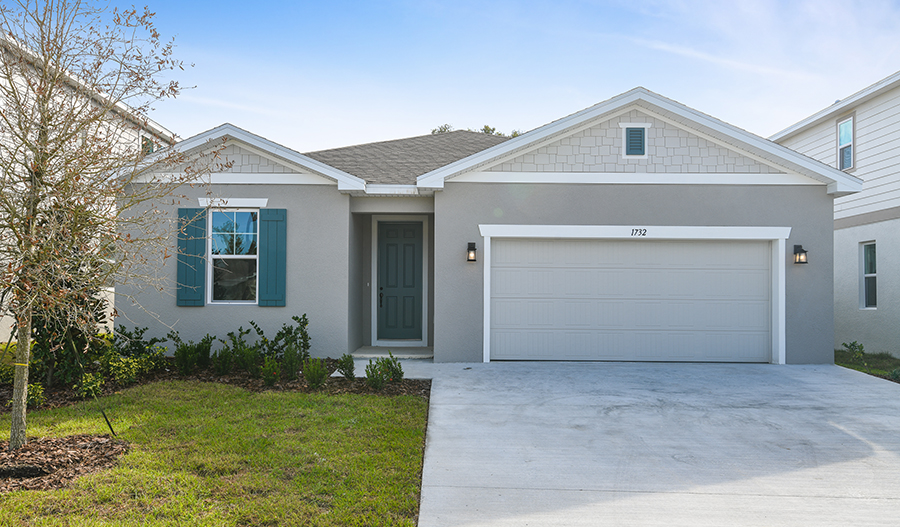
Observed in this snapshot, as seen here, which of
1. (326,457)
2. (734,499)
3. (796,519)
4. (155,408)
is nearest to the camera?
(796,519)

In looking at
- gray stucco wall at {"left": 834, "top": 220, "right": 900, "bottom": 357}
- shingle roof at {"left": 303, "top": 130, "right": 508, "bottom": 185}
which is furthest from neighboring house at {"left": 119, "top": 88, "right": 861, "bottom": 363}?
gray stucco wall at {"left": 834, "top": 220, "right": 900, "bottom": 357}

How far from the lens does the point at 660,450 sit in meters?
4.90

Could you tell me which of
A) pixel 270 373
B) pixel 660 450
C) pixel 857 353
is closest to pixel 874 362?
pixel 857 353

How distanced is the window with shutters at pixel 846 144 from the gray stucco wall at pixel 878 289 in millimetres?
1467

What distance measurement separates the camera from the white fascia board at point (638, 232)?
29.6 feet

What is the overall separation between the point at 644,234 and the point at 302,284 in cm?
562

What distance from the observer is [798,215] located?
9.05 m

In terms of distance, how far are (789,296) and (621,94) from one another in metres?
4.23

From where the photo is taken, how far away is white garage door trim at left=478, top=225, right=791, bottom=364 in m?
9.00

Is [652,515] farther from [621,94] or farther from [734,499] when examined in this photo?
[621,94]

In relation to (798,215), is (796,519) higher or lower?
lower

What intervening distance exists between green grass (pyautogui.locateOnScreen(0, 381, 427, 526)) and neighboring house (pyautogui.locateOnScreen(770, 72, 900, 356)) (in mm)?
9769

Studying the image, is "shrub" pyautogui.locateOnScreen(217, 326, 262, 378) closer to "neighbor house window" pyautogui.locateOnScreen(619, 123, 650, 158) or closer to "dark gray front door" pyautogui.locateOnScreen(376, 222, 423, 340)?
"dark gray front door" pyautogui.locateOnScreen(376, 222, 423, 340)

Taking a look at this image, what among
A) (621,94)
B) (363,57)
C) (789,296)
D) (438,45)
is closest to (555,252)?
(621,94)
